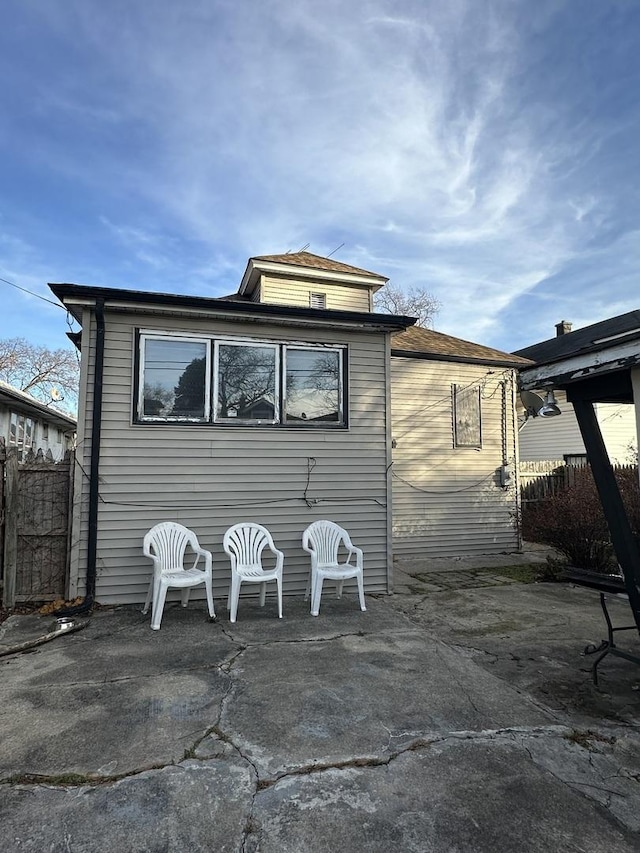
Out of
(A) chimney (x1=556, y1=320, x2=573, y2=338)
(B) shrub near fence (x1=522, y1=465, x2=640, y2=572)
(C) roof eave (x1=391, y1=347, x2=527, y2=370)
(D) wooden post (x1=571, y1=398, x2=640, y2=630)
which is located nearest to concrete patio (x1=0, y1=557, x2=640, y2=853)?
(D) wooden post (x1=571, y1=398, x2=640, y2=630)

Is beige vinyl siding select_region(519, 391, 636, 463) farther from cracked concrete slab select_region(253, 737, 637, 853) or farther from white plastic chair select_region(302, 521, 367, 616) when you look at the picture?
cracked concrete slab select_region(253, 737, 637, 853)

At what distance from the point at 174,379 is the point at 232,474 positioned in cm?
126

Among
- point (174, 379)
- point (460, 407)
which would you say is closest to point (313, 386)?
point (174, 379)

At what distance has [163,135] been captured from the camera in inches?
388

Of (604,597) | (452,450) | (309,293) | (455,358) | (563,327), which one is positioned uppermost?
(563,327)

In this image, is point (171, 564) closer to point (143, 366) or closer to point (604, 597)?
point (143, 366)

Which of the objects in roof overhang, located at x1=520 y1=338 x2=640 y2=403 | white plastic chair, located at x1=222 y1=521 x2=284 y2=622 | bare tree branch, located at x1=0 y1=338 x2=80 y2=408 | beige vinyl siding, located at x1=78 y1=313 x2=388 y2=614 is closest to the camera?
roof overhang, located at x1=520 y1=338 x2=640 y2=403

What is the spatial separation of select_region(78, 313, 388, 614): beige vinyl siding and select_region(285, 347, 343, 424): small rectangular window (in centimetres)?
16

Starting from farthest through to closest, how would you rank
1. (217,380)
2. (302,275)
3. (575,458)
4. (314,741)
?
(575,458) → (302,275) → (217,380) → (314,741)

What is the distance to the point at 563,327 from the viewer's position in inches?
717

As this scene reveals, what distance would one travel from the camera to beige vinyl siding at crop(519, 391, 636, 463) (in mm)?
13508

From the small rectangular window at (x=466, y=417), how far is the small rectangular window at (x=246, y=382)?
4.20 metres

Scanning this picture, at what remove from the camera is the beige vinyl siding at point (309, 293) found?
1059cm

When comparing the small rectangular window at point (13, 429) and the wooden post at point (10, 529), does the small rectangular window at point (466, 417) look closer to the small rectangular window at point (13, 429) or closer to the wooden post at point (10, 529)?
the wooden post at point (10, 529)
